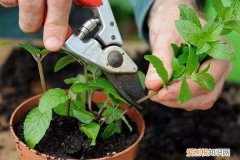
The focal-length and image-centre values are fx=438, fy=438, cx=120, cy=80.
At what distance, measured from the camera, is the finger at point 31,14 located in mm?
705

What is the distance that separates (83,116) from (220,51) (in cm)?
26

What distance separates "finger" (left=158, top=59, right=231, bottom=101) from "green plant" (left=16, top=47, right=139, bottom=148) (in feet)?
0.26

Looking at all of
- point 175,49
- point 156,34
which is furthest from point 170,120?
point 175,49

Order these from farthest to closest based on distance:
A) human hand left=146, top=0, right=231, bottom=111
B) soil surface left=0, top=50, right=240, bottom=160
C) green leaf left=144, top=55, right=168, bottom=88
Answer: soil surface left=0, top=50, right=240, bottom=160
human hand left=146, top=0, right=231, bottom=111
green leaf left=144, top=55, right=168, bottom=88

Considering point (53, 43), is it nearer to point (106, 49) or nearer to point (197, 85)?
point (106, 49)

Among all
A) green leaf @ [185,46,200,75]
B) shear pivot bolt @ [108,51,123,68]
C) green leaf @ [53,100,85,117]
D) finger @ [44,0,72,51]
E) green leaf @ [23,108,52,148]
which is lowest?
green leaf @ [53,100,85,117]

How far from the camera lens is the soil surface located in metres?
0.99

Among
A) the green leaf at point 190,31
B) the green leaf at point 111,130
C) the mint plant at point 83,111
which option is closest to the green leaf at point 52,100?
the mint plant at point 83,111

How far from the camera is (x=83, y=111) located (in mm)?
763

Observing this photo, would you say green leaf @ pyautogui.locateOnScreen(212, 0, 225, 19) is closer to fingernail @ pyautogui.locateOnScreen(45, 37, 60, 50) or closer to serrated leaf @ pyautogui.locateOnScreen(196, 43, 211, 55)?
serrated leaf @ pyautogui.locateOnScreen(196, 43, 211, 55)

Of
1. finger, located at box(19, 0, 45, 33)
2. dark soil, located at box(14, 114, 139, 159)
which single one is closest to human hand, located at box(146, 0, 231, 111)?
dark soil, located at box(14, 114, 139, 159)

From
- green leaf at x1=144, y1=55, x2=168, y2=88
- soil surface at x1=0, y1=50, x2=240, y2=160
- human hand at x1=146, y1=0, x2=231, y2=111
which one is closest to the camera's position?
green leaf at x1=144, y1=55, x2=168, y2=88

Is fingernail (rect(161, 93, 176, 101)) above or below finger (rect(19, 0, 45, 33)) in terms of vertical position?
below

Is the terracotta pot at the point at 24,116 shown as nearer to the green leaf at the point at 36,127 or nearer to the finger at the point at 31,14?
the green leaf at the point at 36,127
